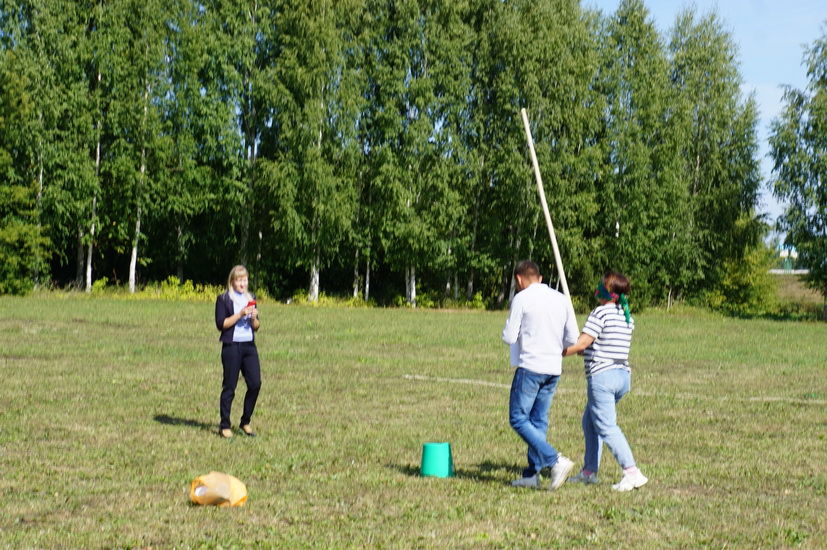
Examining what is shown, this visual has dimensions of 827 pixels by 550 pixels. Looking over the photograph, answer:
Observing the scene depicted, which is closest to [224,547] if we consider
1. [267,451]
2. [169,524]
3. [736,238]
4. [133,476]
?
[169,524]

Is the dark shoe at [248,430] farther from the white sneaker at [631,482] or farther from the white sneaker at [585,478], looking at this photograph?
the white sneaker at [631,482]

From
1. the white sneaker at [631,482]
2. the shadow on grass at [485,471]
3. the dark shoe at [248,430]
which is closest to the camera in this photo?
the white sneaker at [631,482]

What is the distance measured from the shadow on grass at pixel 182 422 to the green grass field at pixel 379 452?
25 millimetres

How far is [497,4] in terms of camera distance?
5059 centimetres

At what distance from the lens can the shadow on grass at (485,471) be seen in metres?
10.0

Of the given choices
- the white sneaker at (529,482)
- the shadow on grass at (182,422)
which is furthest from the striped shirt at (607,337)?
the shadow on grass at (182,422)

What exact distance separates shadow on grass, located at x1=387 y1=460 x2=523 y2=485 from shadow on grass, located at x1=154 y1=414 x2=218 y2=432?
10.9 feet

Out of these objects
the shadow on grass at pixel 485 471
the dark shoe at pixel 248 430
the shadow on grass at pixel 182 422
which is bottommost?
the shadow on grass at pixel 182 422

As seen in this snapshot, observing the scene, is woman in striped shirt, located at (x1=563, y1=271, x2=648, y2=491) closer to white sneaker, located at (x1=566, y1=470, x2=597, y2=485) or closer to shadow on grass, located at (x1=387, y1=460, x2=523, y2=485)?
white sneaker, located at (x1=566, y1=470, x2=597, y2=485)

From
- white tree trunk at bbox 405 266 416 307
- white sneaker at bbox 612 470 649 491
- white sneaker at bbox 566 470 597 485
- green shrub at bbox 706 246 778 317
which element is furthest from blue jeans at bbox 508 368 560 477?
green shrub at bbox 706 246 778 317

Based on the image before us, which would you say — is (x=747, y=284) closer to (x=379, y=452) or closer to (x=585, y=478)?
(x=379, y=452)

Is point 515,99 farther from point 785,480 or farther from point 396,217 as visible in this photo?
point 785,480

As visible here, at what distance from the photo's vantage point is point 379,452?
1132cm

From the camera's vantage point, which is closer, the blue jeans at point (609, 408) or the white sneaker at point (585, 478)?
the blue jeans at point (609, 408)
